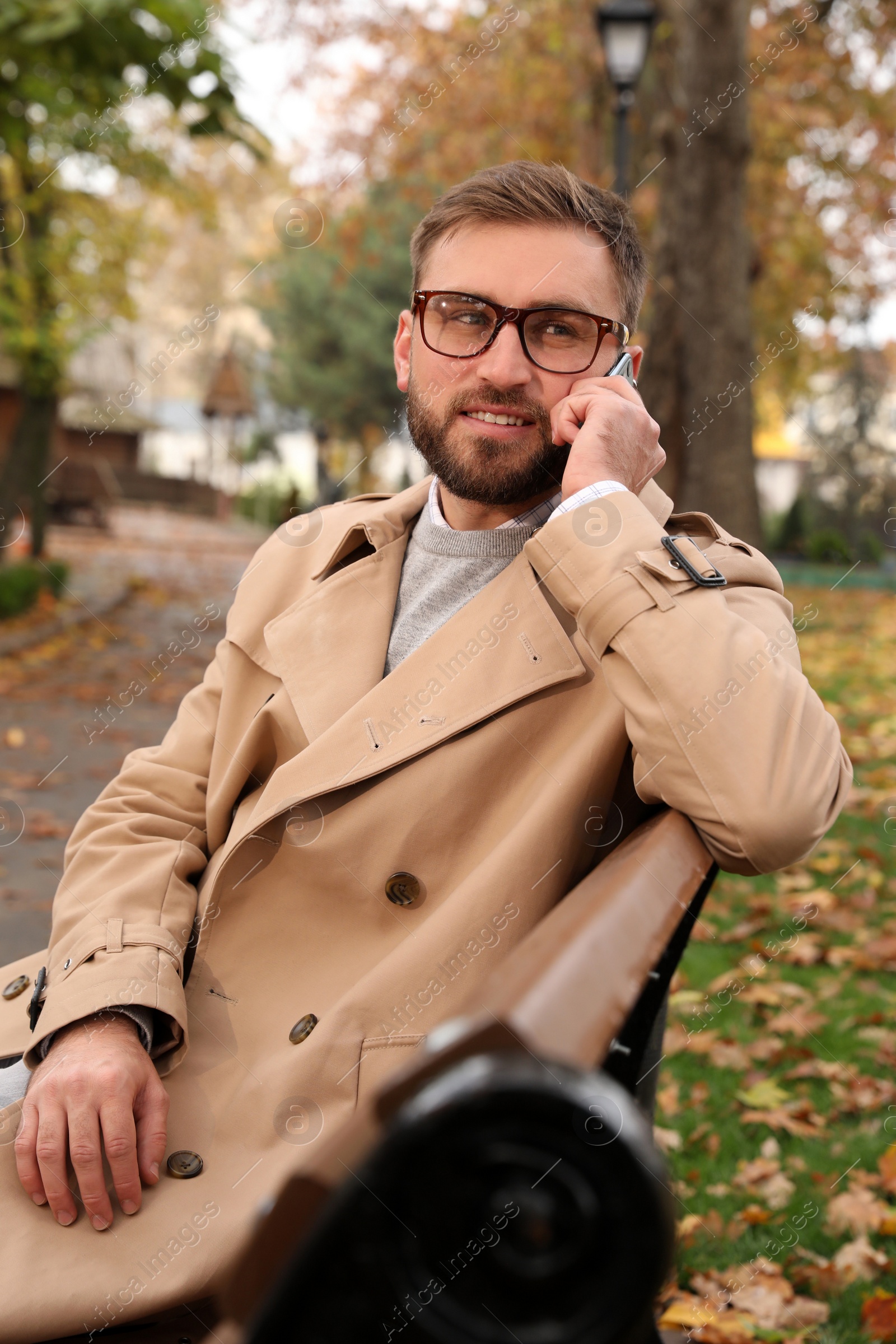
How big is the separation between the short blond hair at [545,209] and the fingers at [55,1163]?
1.77m

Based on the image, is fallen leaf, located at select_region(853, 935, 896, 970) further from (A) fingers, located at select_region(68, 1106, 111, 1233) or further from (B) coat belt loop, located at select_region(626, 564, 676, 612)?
(A) fingers, located at select_region(68, 1106, 111, 1233)

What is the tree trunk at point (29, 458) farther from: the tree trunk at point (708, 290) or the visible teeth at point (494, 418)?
the visible teeth at point (494, 418)

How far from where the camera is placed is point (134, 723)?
9.23 m

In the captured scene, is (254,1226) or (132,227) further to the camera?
(132,227)

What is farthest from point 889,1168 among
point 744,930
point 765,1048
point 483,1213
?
point 483,1213

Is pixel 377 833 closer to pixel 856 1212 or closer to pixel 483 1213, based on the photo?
pixel 483 1213

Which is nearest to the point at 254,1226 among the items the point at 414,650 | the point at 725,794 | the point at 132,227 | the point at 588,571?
the point at 725,794

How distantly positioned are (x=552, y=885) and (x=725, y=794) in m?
0.39

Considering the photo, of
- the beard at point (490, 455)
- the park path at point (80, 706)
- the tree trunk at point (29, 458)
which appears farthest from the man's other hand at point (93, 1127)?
the tree trunk at point (29, 458)

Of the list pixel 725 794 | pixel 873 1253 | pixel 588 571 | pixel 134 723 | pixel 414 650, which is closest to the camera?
pixel 725 794

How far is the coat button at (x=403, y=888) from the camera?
1.97 m

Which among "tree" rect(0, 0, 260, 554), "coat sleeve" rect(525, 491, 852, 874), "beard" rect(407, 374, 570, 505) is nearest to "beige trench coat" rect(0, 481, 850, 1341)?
"coat sleeve" rect(525, 491, 852, 874)

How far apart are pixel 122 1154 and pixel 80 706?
8.53 meters

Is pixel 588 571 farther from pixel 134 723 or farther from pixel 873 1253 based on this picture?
pixel 134 723
